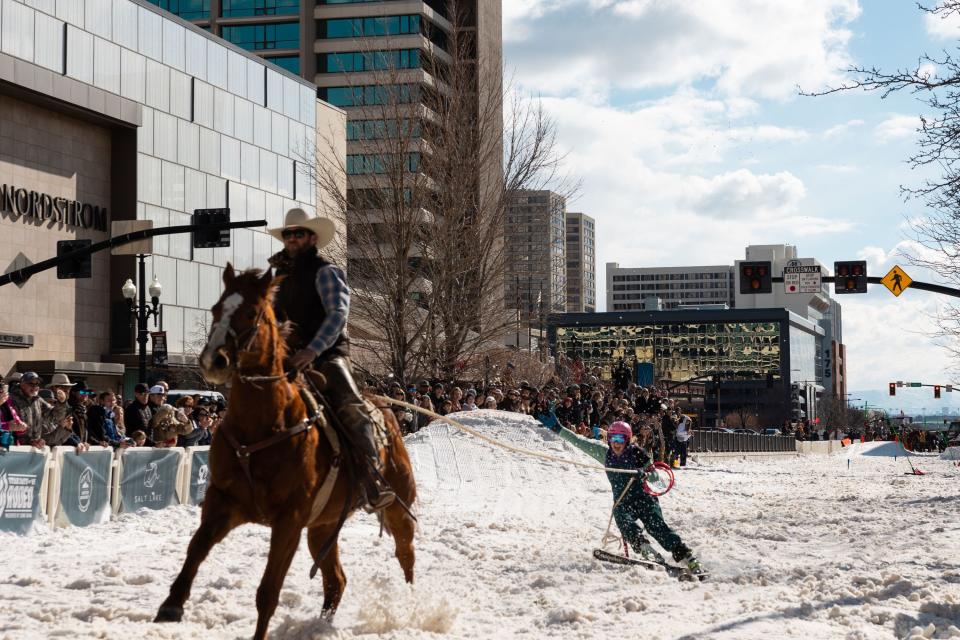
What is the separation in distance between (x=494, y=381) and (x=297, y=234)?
25.9 meters

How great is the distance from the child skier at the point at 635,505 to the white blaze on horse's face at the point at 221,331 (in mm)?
6006

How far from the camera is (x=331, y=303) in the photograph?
25.6 feet

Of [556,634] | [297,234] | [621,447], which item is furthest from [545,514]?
[297,234]

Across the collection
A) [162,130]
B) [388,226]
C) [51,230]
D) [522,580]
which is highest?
[162,130]

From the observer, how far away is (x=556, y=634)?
8.59 meters

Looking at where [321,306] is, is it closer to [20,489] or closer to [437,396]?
[20,489]

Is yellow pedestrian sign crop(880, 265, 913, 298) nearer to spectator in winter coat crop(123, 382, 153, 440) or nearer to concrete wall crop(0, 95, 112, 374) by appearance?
spectator in winter coat crop(123, 382, 153, 440)

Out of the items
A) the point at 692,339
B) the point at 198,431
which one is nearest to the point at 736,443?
the point at 198,431

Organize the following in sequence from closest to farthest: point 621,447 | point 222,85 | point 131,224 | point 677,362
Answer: point 621,447, point 131,224, point 222,85, point 677,362

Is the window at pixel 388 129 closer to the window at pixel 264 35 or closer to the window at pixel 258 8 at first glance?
the window at pixel 264 35

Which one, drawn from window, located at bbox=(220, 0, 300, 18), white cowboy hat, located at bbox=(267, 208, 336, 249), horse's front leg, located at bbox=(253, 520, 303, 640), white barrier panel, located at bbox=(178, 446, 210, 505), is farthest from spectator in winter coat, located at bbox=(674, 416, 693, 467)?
window, located at bbox=(220, 0, 300, 18)

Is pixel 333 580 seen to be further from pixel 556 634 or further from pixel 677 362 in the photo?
pixel 677 362

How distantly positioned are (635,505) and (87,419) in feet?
29.0

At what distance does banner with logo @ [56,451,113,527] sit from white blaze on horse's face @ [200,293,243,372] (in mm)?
8805
